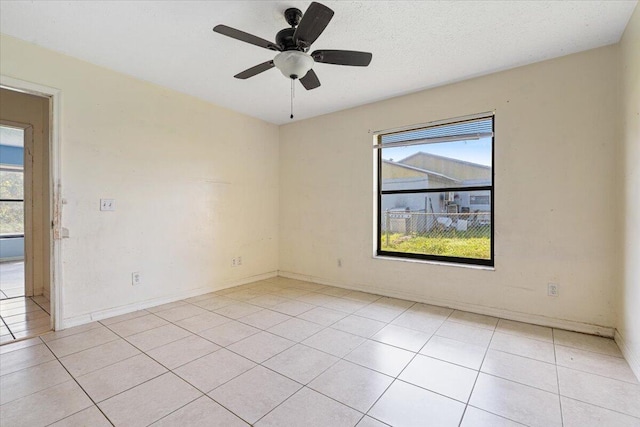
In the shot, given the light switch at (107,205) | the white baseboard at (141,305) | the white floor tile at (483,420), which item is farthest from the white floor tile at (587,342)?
the light switch at (107,205)

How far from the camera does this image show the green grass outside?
10.5 feet

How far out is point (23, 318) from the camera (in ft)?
9.68

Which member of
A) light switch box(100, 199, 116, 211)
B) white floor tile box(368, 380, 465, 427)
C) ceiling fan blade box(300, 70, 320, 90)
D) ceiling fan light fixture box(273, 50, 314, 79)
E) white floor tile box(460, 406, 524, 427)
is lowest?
white floor tile box(368, 380, 465, 427)

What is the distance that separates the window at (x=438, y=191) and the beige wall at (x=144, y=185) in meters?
2.05

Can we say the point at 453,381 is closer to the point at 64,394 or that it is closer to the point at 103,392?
the point at 103,392

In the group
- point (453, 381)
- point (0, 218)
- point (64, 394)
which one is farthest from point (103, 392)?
point (0, 218)

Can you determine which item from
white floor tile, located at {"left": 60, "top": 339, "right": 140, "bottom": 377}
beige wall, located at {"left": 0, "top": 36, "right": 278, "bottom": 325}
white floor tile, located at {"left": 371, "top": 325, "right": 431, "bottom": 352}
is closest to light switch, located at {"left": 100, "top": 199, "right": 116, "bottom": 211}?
beige wall, located at {"left": 0, "top": 36, "right": 278, "bottom": 325}

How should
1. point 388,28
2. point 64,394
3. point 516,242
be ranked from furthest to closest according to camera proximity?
point 516,242, point 388,28, point 64,394

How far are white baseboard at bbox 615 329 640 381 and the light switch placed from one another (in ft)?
14.8

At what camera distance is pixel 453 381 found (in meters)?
1.87

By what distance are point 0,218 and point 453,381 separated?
8701 mm

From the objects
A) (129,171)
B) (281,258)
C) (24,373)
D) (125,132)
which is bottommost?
(24,373)

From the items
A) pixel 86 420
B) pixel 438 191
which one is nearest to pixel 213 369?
pixel 86 420

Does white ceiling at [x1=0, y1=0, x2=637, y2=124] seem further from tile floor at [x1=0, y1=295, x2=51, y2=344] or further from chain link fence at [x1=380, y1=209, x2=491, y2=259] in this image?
tile floor at [x1=0, y1=295, x2=51, y2=344]
